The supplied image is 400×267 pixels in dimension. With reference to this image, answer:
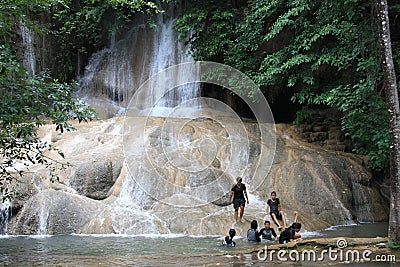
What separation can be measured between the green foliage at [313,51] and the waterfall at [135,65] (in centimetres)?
201

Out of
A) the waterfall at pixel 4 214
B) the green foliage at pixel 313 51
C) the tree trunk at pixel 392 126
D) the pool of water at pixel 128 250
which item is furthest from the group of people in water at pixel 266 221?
the waterfall at pixel 4 214

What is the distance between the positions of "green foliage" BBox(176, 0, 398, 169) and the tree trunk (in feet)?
9.07

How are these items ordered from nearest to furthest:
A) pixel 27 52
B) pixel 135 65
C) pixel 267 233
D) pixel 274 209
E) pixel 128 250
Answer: pixel 128 250 < pixel 267 233 < pixel 274 209 < pixel 27 52 < pixel 135 65

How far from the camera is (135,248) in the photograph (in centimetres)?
778

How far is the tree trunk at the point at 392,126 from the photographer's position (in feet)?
22.1

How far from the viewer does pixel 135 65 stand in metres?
21.2

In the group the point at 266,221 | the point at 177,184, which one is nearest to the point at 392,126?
the point at 266,221

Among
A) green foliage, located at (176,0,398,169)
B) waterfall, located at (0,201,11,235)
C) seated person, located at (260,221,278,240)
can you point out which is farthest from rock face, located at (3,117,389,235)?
green foliage, located at (176,0,398,169)

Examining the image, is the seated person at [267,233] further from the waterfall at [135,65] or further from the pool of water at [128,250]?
the waterfall at [135,65]

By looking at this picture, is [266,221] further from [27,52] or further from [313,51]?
[27,52]

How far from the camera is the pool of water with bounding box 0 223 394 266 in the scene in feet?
20.7

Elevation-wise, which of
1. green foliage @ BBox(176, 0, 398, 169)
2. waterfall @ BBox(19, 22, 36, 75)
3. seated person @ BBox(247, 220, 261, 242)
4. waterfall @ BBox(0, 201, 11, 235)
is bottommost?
seated person @ BBox(247, 220, 261, 242)

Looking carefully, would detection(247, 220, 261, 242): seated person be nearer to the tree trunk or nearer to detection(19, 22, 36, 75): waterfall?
the tree trunk

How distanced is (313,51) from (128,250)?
9494 mm
